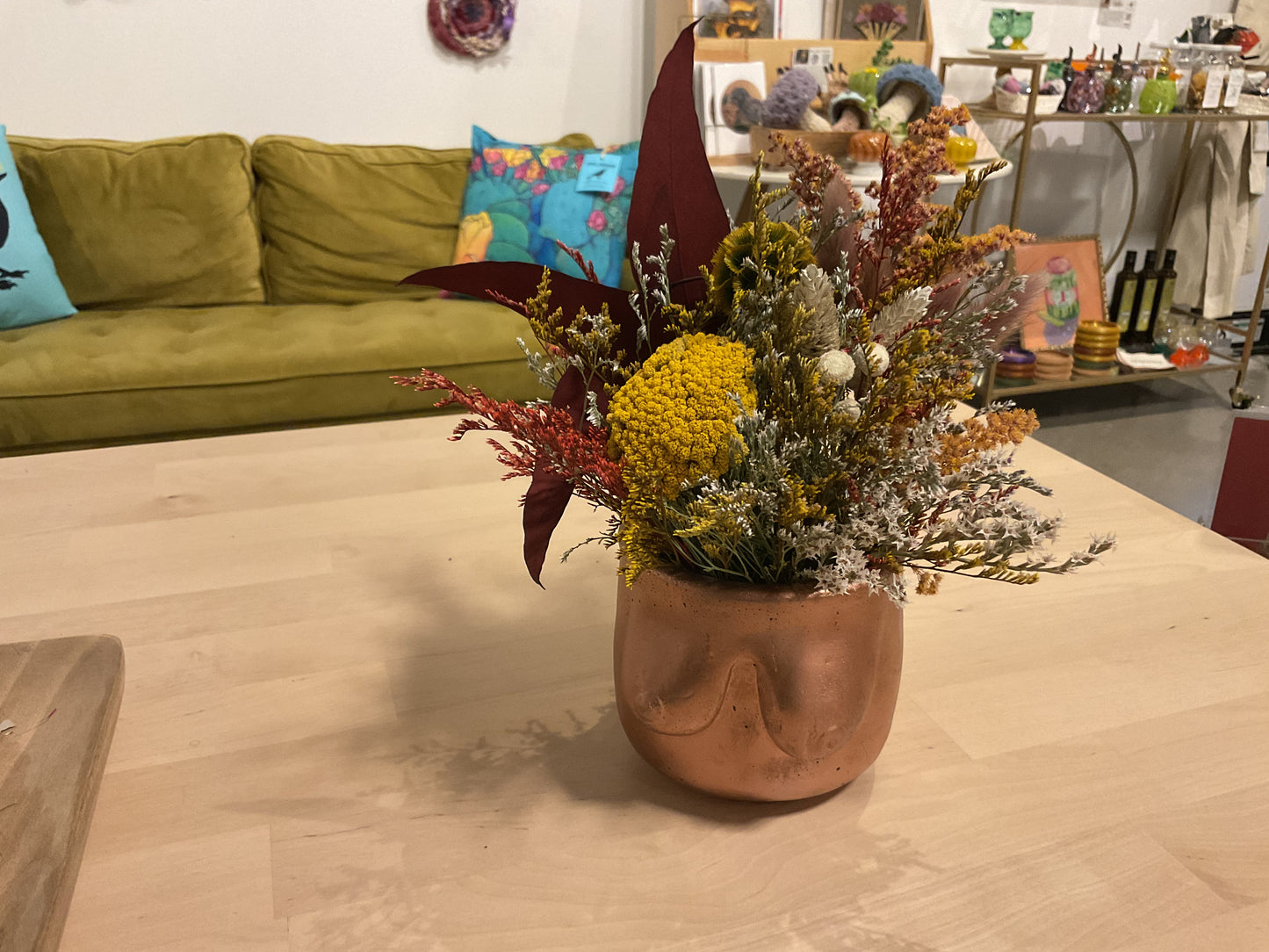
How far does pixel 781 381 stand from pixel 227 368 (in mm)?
1934

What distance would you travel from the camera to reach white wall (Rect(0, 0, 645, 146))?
2.66 meters

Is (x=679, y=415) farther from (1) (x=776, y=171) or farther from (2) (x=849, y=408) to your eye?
(1) (x=776, y=171)

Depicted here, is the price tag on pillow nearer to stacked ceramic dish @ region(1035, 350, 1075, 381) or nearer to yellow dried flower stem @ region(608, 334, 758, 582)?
stacked ceramic dish @ region(1035, 350, 1075, 381)

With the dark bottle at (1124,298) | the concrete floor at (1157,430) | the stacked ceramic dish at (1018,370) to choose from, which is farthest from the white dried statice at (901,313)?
the dark bottle at (1124,298)

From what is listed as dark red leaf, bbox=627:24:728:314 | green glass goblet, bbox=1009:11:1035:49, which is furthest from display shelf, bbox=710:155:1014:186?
dark red leaf, bbox=627:24:728:314

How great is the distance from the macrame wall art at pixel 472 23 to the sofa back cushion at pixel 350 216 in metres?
0.41

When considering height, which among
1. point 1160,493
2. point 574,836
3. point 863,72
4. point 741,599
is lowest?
point 1160,493

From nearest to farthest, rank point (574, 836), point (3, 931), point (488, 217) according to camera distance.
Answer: point (3, 931) → point (574, 836) → point (488, 217)

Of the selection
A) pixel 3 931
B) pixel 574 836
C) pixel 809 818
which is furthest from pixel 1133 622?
pixel 3 931

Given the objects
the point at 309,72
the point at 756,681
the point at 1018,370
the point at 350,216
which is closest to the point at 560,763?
the point at 756,681

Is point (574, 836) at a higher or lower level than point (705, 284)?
lower

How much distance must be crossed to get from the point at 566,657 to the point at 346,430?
25.0 inches

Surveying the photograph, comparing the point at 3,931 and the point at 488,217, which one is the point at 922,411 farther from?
the point at 488,217

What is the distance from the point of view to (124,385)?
6.95 feet
